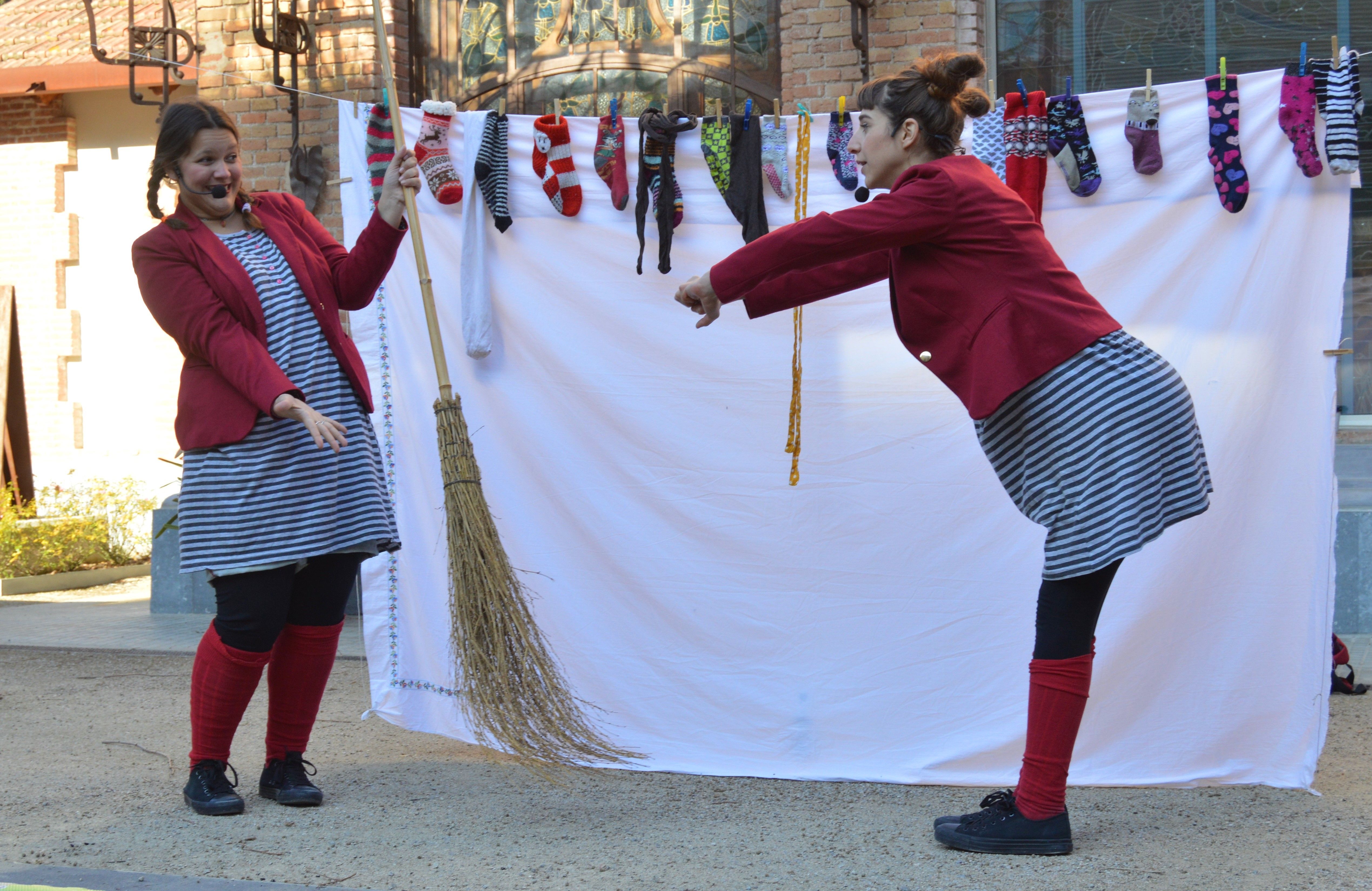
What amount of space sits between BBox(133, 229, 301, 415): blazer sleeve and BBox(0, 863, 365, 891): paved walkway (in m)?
1.00

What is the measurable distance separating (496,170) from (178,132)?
3.12 feet

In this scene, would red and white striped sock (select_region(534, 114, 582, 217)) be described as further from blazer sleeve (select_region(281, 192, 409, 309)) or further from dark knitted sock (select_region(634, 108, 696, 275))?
blazer sleeve (select_region(281, 192, 409, 309))

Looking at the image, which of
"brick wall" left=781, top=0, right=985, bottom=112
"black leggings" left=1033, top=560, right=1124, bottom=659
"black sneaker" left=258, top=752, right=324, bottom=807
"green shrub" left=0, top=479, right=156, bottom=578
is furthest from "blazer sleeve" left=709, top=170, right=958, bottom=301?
"green shrub" left=0, top=479, right=156, bottom=578

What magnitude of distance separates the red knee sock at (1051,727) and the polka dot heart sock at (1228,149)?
128 centimetres

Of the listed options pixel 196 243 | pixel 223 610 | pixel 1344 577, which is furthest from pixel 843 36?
pixel 223 610

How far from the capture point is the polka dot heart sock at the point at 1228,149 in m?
3.16

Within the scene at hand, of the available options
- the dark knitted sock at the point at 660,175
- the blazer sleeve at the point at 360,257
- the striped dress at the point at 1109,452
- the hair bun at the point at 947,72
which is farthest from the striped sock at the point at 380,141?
the striped dress at the point at 1109,452

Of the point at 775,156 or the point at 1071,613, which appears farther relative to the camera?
the point at 775,156

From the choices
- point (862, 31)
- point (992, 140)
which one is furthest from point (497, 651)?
point (862, 31)

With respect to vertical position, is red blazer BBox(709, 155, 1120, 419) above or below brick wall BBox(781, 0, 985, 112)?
below

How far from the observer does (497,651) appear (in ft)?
10.0

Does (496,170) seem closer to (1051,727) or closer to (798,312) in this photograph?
(798,312)

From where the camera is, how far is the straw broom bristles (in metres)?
3.03

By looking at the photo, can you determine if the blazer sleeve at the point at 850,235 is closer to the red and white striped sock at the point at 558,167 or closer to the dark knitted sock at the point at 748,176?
the dark knitted sock at the point at 748,176
